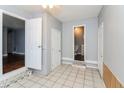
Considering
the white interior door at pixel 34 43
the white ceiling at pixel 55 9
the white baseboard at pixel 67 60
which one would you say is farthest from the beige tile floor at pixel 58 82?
the white ceiling at pixel 55 9

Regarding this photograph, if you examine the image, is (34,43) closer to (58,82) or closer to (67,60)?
(58,82)

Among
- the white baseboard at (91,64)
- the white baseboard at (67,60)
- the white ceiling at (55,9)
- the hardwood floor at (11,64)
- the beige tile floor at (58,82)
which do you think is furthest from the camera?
the white baseboard at (67,60)

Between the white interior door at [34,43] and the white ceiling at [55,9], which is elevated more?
the white ceiling at [55,9]

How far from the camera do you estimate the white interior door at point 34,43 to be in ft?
10.0

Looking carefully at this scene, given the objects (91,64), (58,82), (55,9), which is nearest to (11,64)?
(58,82)

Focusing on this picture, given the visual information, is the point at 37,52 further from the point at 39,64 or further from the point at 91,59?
the point at 91,59

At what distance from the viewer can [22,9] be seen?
2920 millimetres

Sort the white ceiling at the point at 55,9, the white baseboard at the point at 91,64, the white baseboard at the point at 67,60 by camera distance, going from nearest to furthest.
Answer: the white ceiling at the point at 55,9 → the white baseboard at the point at 91,64 → the white baseboard at the point at 67,60

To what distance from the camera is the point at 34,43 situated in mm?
3143

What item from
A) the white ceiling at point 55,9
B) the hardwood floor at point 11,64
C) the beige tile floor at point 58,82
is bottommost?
the beige tile floor at point 58,82

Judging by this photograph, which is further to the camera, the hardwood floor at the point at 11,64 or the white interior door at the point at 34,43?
the hardwood floor at the point at 11,64

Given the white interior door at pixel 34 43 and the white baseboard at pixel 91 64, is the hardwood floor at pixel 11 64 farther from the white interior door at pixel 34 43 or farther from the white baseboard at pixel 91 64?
the white baseboard at pixel 91 64
